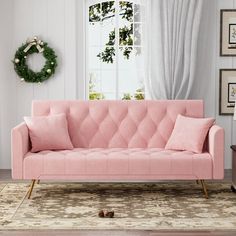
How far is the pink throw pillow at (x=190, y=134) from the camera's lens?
18.7 feet

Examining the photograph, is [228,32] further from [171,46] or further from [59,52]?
[59,52]

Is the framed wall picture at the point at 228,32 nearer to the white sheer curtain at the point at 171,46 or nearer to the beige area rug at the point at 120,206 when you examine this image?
the white sheer curtain at the point at 171,46

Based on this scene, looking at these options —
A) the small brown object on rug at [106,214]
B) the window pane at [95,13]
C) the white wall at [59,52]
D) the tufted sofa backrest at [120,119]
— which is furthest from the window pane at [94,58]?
the small brown object on rug at [106,214]

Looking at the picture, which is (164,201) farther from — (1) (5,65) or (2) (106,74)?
(1) (5,65)

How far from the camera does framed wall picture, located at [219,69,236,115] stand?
7156 millimetres

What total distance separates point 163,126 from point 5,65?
2322 millimetres

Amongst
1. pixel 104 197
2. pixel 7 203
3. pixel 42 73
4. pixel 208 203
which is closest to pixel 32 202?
pixel 7 203

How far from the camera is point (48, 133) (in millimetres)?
5801

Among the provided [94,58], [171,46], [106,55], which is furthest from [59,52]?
[171,46]

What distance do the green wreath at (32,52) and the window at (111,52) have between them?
0.53 meters

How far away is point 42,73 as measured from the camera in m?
7.10

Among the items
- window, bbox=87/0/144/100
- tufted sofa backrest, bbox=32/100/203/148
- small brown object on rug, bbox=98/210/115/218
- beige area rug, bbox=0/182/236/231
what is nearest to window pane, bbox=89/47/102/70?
window, bbox=87/0/144/100

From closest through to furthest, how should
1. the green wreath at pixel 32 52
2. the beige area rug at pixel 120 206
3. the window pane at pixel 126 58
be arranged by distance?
the beige area rug at pixel 120 206, the green wreath at pixel 32 52, the window pane at pixel 126 58

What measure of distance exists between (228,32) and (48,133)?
9.13 feet
